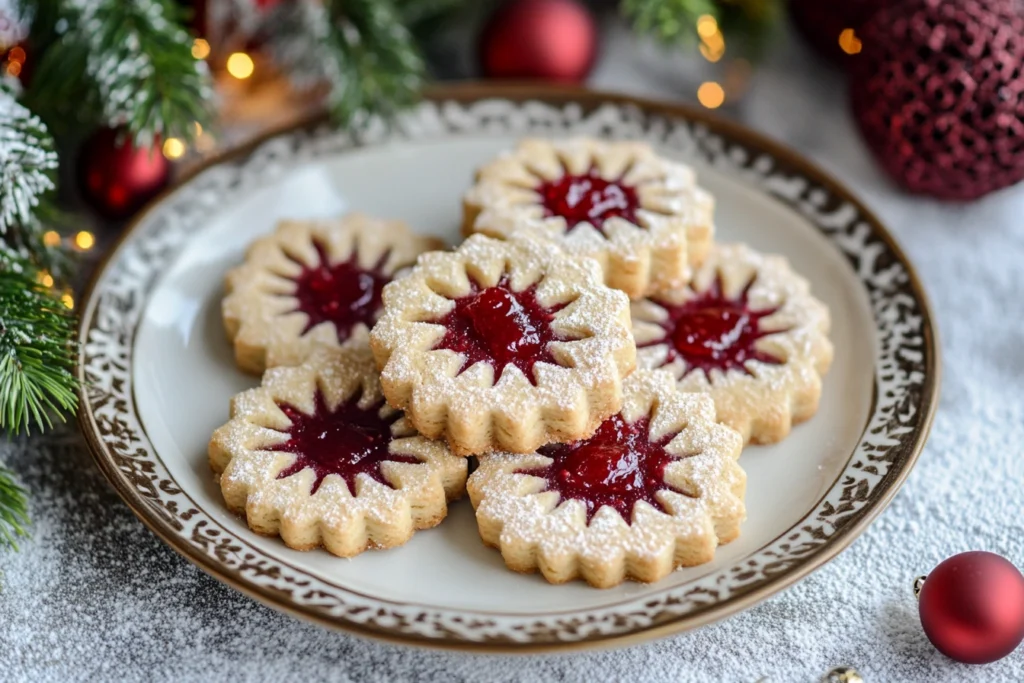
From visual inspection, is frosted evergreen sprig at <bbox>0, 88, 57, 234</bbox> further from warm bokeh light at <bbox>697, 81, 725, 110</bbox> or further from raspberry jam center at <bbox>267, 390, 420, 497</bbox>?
warm bokeh light at <bbox>697, 81, 725, 110</bbox>

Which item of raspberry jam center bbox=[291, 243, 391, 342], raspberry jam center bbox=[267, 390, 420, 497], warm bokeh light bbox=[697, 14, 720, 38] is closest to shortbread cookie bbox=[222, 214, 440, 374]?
raspberry jam center bbox=[291, 243, 391, 342]

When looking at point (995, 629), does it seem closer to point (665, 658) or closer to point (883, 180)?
point (665, 658)

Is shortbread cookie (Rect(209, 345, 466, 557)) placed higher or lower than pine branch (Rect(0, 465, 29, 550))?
higher

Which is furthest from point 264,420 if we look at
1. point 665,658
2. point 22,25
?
point 22,25

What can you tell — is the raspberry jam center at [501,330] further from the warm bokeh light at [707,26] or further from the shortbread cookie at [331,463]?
the warm bokeh light at [707,26]

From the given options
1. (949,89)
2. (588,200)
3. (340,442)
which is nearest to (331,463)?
(340,442)

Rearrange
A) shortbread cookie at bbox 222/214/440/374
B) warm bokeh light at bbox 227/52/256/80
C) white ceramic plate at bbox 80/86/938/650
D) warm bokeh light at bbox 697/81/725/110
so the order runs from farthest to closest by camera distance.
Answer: warm bokeh light at bbox 697/81/725/110 < warm bokeh light at bbox 227/52/256/80 < shortbread cookie at bbox 222/214/440/374 < white ceramic plate at bbox 80/86/938/650
